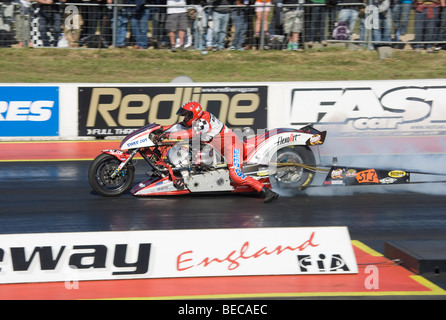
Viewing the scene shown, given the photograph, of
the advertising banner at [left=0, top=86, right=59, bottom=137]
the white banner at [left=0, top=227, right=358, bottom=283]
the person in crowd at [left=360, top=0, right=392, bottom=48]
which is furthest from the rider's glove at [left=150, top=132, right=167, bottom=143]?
the person in crowd at [left=360, top=0, right=392, bottom=48]

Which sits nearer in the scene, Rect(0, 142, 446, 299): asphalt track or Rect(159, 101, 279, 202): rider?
Rect(0, 142, 446, 299): asphalt track

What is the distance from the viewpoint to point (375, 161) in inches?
526

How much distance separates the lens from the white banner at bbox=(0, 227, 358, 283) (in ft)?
21.1

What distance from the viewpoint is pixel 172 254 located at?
21.7ft

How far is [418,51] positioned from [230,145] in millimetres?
12142

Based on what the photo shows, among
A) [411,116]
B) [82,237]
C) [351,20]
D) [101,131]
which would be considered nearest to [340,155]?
[411,116]

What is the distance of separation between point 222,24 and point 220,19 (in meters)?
0.21

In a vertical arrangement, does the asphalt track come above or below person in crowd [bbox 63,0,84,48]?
below

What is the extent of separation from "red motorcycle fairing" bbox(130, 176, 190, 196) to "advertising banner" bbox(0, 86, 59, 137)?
5.59m

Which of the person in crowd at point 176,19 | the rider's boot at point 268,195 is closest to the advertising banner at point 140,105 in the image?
the person in crowd at point 176,19

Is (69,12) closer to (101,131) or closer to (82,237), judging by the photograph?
(101,131)

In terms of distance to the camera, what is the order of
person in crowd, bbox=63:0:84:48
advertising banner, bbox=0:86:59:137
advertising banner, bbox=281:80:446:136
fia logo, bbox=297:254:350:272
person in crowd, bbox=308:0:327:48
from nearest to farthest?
fia logo, bbox=297:254:350:272
advertising banner, bbox=0:86:59:137
advertising banner, bbox=281:80:446:136
person in crowd, bbox=63:0:84:48
person in crowd, bbox=308:0:327:48

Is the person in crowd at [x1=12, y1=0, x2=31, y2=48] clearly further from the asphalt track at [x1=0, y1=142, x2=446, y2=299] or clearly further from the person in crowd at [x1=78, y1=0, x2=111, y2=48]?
the asphalt track at [x1=0, y1=142, x2=446, y2=299]
